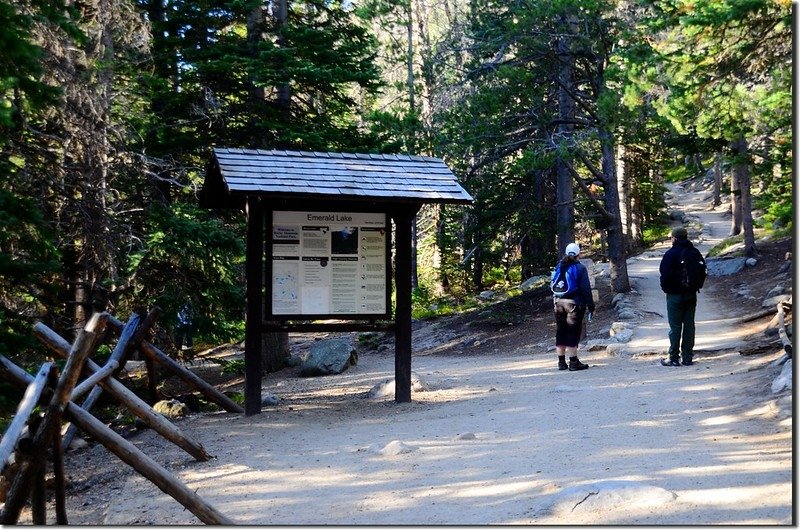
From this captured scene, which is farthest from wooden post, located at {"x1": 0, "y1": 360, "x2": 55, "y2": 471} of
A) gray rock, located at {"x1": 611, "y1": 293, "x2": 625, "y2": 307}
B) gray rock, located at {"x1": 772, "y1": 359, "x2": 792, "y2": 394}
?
gray rock, located at {"x1": 611, "y1": 293, "x2": 625, "y2": 307}

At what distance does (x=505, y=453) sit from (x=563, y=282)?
5932 millimetres

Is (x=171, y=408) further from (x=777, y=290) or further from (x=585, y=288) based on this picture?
(x=777, y=290)

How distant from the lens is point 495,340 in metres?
22.0

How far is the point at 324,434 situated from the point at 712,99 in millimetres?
7819

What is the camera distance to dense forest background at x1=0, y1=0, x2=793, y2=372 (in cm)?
1065

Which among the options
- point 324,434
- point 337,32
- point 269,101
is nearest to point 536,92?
point 337,32

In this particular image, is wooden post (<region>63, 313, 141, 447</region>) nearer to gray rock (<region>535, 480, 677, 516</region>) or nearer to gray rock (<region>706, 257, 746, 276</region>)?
gray rock (<region>535, 480, 677, 516</region>)

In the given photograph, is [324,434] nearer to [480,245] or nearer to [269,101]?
[269,101]

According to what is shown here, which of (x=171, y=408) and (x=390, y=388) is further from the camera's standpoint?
(x=390, y=388)

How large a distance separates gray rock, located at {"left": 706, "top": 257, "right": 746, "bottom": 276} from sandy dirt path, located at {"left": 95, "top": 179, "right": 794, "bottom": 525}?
43.9 ft

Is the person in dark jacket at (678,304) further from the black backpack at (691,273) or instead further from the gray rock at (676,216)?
the gray rock at (676,216)

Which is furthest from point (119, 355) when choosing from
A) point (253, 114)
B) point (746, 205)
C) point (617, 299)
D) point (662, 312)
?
point (746, 205)

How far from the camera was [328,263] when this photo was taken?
1148 centimetres

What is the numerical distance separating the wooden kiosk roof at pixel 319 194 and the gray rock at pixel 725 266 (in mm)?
17123
